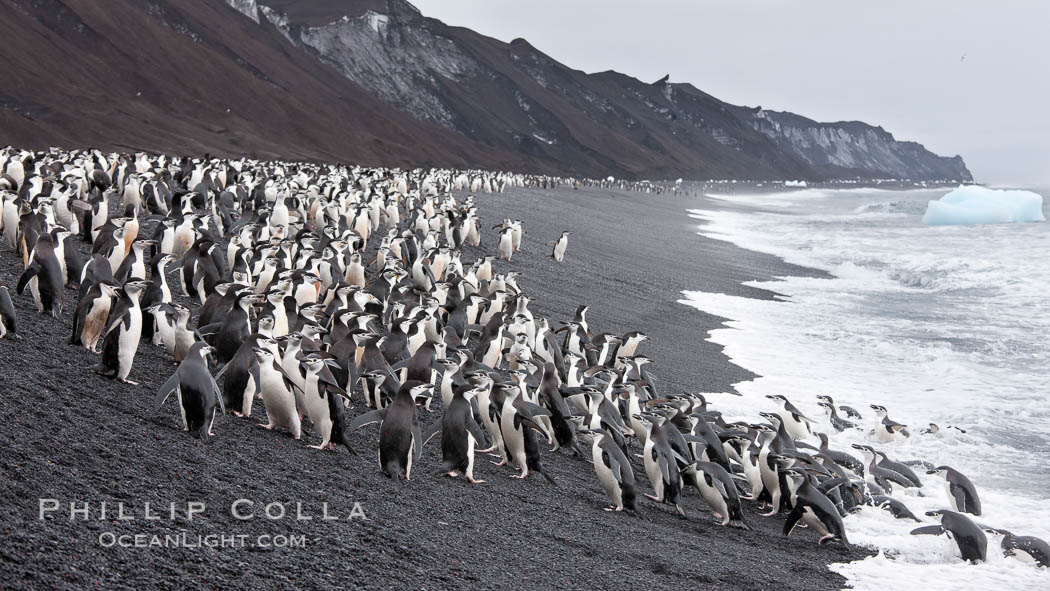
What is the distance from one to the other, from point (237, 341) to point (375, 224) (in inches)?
415

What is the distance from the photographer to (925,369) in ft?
42.0

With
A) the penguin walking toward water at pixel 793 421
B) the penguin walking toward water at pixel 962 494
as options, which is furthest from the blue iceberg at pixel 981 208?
the penguin walking toward water at pixel 962 494

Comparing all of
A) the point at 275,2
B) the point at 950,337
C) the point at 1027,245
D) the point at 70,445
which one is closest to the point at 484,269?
the point at 950,337

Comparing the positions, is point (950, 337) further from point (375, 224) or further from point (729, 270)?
point (375, 224)

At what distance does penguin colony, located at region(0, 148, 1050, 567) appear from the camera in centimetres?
643

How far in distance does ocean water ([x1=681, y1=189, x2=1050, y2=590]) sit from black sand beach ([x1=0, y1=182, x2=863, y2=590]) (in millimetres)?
845

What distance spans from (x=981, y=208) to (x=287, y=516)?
48161 millimetres

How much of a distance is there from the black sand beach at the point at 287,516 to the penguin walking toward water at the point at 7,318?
0.38 feet

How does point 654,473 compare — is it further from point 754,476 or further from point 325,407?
point 325,407

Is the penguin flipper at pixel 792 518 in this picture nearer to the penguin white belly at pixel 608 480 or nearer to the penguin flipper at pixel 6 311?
the penguin white belly at pixel 608 480

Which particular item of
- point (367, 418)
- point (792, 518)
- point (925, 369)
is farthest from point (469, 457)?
point (925, 369)

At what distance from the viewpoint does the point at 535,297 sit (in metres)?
14.8

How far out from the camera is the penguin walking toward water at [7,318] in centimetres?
666

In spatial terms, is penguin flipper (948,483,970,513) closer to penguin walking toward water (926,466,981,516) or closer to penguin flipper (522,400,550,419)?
penguin walking toward water (926,466,981,516)
